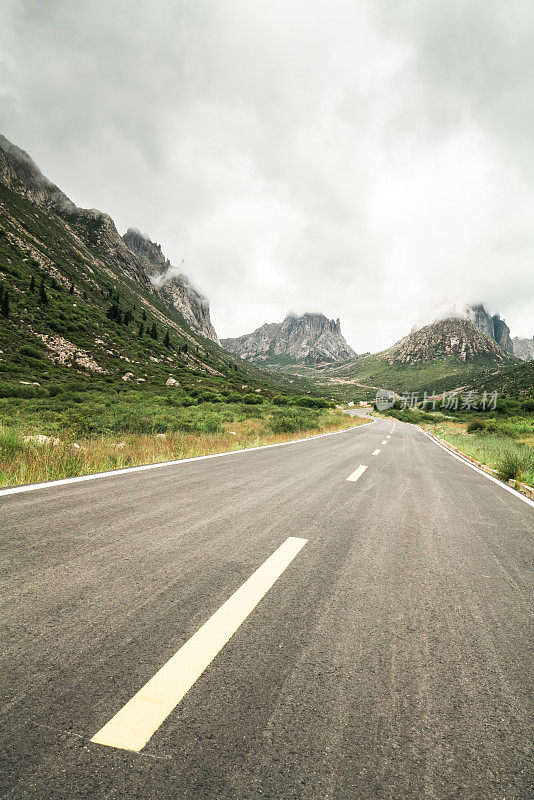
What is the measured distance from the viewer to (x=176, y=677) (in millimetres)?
1563

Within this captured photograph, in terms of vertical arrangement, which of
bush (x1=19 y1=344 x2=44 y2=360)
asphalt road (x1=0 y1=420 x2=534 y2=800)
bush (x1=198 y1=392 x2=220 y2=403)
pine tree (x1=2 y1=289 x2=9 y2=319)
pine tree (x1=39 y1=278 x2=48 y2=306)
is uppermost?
pine tree (x1=39 y1=278 x2=48 y2=306)

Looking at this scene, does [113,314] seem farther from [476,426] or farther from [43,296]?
[476,426]

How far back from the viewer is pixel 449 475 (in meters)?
8.98

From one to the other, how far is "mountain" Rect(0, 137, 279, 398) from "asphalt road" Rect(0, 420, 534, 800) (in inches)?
1125

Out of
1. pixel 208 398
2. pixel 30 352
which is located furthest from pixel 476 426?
pixel 30 352

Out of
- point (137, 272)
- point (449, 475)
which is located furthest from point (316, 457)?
point (137, 272)

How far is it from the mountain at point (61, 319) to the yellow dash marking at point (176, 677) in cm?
2961

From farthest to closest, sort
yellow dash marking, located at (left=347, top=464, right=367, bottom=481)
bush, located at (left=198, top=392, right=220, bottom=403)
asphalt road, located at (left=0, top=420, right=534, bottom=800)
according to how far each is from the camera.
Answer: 1. bush, located at (left=198, top=392, right=220, bottom=403)
2. yellow dash marking, located at (left=347, top=464, right=367, bottom=481)
3. asphalt road, located at (left=0, top=420, right=534, bottom=800)

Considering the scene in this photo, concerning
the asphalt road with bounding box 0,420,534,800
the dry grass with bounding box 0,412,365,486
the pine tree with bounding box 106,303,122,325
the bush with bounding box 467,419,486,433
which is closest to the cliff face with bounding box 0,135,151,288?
the pine tree with bounding box 106,303,122,325

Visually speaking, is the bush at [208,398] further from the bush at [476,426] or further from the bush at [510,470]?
the bush at [510,470]

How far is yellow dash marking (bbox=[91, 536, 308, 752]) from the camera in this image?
4.17 feet

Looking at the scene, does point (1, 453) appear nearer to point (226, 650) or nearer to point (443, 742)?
point (226, 650)

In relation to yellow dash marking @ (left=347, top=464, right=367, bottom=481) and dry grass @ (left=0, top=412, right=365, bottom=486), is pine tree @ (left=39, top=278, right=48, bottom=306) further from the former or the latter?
yellow dash marking @ (left=347, top=464, right=367, bottom=481)

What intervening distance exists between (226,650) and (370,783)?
842 millimetres
